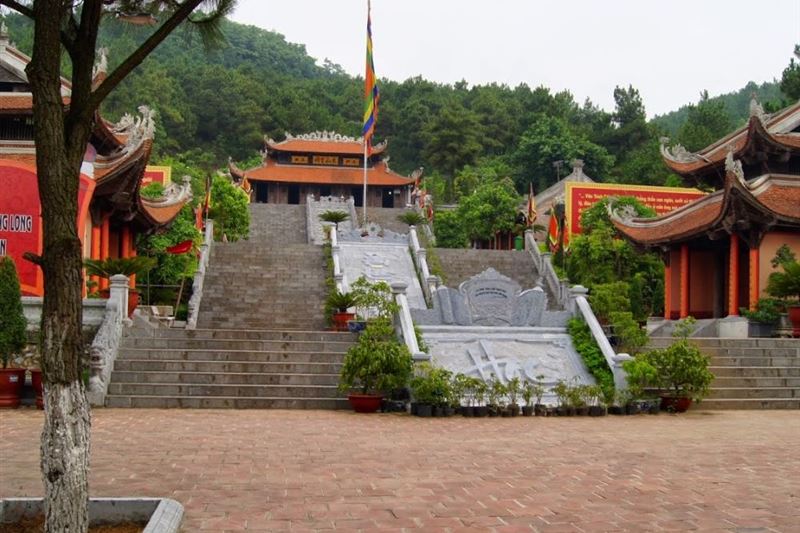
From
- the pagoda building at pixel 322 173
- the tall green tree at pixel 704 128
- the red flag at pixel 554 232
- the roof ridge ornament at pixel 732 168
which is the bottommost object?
the red flag at pixel 554 232

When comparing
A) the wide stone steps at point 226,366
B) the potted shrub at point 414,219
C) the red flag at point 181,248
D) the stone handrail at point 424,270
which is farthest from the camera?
the potted shrub at point 414,219

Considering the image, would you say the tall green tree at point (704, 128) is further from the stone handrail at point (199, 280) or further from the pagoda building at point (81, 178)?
the pagoda building at point (81, 178)

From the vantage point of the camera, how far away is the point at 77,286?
3.96 meters

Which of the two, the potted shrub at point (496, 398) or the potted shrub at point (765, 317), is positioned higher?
the potted shrub at point (765, 317)

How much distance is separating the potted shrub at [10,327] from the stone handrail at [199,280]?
19.3 ft

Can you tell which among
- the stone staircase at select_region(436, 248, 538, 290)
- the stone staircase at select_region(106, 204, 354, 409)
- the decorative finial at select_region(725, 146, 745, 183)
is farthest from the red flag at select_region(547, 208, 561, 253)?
the stone staircase at select_region(106, 204, 354, 409)

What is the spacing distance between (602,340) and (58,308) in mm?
11060

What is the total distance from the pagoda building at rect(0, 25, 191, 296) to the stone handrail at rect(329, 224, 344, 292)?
4.84m

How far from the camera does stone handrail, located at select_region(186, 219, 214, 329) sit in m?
18.2

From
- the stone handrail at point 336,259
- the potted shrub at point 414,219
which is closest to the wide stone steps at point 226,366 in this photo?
the stone handrail at point 336,259

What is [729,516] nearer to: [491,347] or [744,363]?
[491,347]

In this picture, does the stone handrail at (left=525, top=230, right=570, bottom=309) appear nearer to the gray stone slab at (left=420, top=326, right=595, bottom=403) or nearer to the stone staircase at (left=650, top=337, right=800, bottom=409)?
the stone staircase at (left=650, top=337, right=800, bottom=409)

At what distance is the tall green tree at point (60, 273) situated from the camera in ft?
12.5

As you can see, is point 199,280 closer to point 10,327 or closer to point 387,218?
point 10,327
